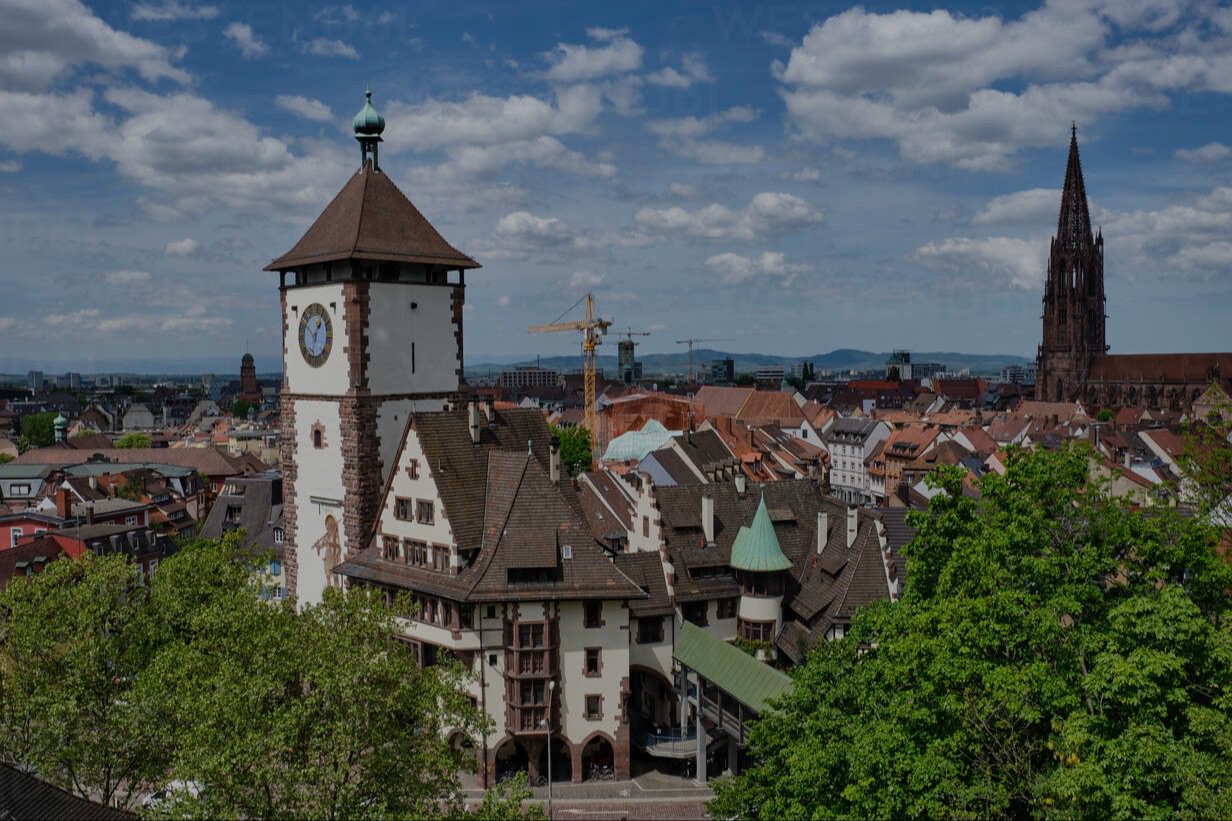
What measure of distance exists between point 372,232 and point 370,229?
0.60 ft

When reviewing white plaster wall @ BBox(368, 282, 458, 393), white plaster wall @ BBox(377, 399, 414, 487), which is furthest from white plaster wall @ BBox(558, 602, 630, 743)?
white plaster wall @ BBox(368, 282, 458, 393)

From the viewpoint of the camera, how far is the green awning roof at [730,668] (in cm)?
3966

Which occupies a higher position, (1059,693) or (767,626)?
(1059,693)

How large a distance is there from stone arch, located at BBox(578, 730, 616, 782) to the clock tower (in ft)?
47.4

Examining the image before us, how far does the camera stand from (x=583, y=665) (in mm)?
44000

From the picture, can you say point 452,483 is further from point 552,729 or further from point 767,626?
point 767,626

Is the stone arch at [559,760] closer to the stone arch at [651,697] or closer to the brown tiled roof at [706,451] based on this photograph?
the stone arch at [651,697]

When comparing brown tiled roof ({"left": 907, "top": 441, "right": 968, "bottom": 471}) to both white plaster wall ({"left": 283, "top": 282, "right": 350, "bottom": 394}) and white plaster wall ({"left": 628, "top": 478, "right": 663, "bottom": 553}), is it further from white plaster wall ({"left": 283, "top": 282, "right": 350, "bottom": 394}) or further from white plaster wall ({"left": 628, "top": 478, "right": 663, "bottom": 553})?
white plaster wall ({"left": 283, "top": 282, "right": 350, "bottom": 394})

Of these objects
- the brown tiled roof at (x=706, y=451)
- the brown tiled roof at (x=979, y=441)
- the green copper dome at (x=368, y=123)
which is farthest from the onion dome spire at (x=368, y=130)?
the brown tiled roof at (x=979, y=441)

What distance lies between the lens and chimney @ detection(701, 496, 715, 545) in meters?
52.7

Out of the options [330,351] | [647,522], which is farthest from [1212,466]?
[330,351]

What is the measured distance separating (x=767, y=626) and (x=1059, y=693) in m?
25.3

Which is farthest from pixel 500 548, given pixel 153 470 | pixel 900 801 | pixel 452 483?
pixel 153 470

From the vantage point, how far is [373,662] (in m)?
27.5
